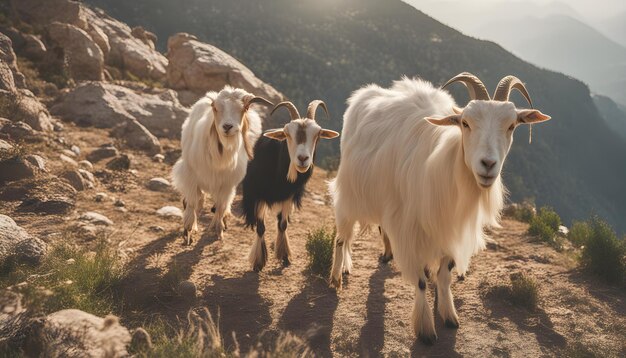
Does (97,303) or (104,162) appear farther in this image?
(104,162)

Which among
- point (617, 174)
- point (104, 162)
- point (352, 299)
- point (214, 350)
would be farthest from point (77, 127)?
point (617, 174)

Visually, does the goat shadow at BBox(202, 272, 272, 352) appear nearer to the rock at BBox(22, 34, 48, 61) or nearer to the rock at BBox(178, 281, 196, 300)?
the rock at BBox(178, 281, 196, 300)

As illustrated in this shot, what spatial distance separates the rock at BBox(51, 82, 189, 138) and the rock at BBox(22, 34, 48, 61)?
2.92 meters

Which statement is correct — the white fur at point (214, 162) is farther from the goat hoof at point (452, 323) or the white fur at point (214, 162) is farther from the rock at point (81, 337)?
the goat hoof at point (452, 323)

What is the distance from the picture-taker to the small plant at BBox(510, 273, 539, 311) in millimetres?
4477

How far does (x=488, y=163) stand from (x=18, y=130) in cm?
787

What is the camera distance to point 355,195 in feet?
15.7

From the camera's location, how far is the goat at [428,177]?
319cm

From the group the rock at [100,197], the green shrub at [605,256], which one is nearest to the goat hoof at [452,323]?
the green shrub at [605,256]

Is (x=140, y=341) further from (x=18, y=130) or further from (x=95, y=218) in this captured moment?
(x=18, y=130)

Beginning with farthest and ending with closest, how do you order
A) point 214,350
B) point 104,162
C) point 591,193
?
point 591,193, point 104,162, point 214,350

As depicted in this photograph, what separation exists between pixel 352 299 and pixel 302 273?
33.0 inches

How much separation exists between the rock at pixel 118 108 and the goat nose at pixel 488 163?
9.65 metres

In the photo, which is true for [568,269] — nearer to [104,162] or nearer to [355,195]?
[355,195]
